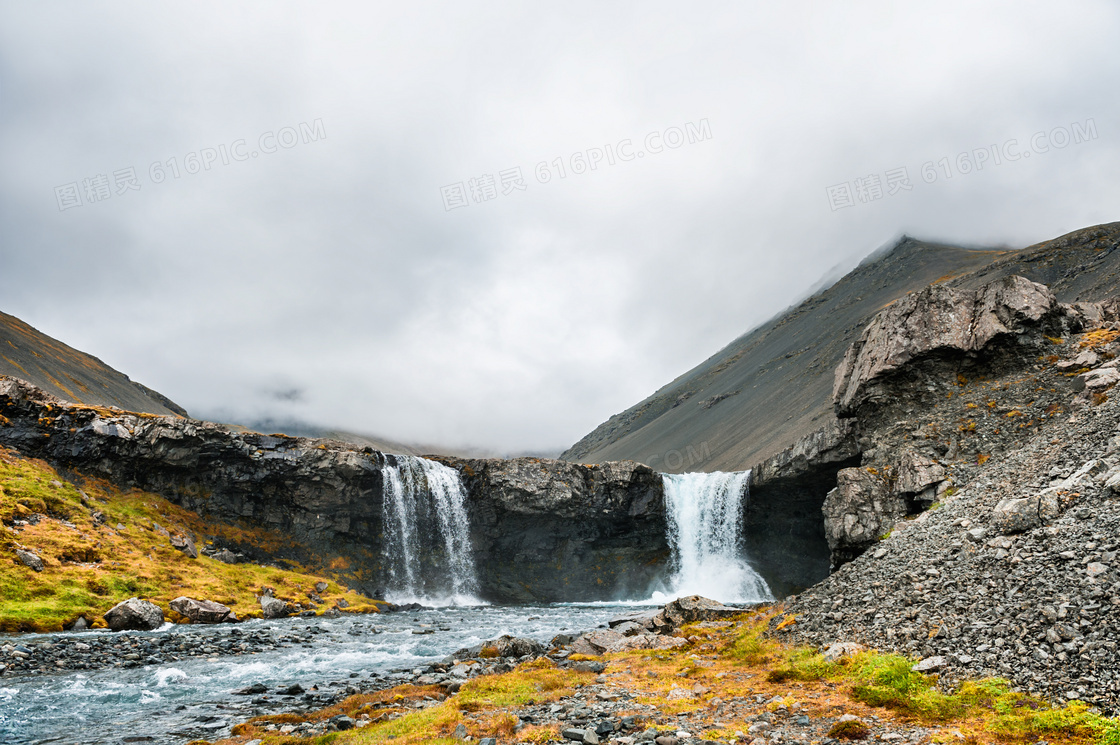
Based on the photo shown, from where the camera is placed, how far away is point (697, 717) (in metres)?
11.9

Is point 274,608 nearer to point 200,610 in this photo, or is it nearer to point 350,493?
point 200,610

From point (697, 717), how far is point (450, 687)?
30.7ft

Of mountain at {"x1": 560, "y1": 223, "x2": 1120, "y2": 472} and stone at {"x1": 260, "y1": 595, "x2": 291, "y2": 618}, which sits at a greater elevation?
mountain at {"x1": 560, "y1": 223, "x2": 1120, "y2": 472}

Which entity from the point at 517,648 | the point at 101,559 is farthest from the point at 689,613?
the point at 101,559

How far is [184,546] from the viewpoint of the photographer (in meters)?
49.9

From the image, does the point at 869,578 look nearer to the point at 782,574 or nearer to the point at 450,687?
the point at 450,687

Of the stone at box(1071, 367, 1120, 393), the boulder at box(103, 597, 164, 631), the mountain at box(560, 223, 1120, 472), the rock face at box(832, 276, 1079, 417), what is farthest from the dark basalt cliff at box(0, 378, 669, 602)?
the stone at box(1071, 367, 1120, 393)

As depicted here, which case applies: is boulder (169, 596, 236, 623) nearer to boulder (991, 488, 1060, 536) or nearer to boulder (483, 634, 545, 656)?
boulder (483, 634, 545, 656)

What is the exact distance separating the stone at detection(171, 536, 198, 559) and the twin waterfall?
62.1ft

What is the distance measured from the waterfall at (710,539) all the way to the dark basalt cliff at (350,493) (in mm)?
2445

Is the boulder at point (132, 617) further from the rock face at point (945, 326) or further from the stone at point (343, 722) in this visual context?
the rock face at point (945, 326)

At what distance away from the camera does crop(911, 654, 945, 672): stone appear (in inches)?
484

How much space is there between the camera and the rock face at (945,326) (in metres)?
35.9

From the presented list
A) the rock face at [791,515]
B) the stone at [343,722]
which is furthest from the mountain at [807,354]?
the stone at [343,722]
